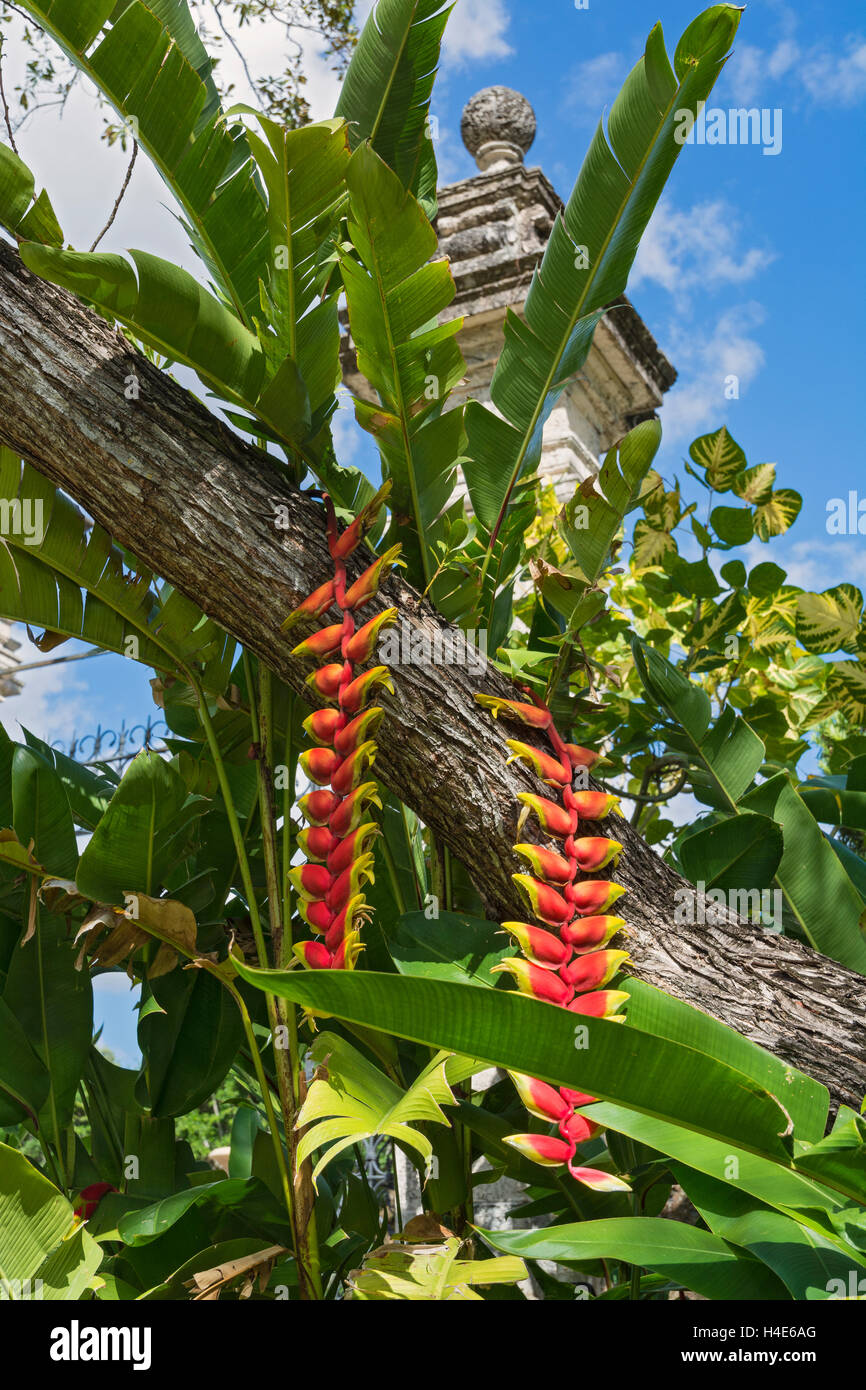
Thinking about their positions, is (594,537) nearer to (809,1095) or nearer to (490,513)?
(490,513)

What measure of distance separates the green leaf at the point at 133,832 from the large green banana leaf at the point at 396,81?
1.08 m

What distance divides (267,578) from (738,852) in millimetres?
859

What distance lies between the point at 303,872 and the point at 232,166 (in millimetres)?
1166

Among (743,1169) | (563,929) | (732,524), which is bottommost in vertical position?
(743,1169)

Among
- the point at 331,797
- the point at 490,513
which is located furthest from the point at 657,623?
the point at 331,797

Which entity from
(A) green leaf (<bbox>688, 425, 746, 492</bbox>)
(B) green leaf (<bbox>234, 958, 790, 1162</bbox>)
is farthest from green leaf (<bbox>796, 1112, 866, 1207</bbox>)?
(A) green leaf (<bbox>688, 425, 746, 492</bbox>)

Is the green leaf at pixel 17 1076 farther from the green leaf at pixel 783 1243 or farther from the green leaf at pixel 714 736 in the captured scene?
the green leaf at pixel 714 736

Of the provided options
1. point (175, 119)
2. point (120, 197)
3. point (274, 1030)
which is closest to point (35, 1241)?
point (274, 1030)

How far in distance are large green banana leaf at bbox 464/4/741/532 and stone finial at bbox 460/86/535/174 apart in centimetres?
305

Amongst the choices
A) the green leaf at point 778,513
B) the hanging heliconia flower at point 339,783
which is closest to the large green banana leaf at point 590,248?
the hanging heliconia flower at point 339,783

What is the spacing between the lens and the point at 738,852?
1.61 m

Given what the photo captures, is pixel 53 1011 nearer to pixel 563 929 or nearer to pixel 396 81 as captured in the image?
pixel 563 929

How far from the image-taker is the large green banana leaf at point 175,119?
1356 mm
